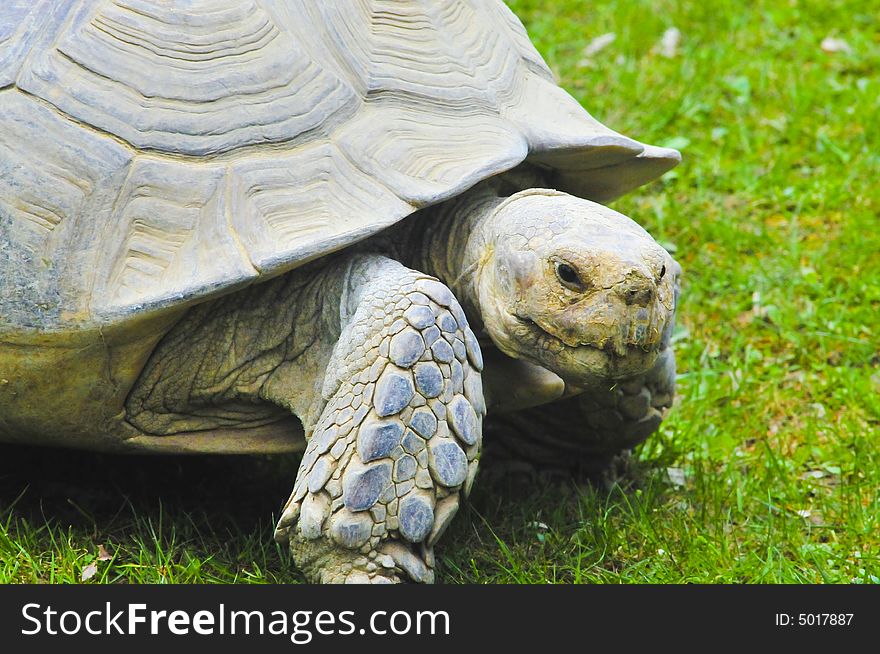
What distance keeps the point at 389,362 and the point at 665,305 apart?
25.7 inches

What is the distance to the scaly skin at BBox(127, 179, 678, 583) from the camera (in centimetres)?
276

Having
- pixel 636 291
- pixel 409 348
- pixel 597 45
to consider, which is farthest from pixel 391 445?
pixel 597 45

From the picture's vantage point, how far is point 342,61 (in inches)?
127

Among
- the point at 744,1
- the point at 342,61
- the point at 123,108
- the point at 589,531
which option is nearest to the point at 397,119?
the point at 342,61

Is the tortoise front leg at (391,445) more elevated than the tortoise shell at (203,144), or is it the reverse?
the tortoise shell at (203,144)

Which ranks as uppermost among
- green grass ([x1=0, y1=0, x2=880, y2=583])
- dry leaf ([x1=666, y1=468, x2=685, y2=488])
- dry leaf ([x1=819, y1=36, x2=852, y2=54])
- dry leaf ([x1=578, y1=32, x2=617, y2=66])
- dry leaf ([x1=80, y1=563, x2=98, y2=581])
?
dry leaf ([x1=819, y1=36, x2=852, y2=54])

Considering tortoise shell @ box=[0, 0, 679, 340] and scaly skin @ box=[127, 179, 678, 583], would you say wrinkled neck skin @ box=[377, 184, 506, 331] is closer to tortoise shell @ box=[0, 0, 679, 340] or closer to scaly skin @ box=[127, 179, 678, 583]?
scaly skin @ box=[127, 179, 678, 583]

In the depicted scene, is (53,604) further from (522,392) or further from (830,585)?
(830,585)

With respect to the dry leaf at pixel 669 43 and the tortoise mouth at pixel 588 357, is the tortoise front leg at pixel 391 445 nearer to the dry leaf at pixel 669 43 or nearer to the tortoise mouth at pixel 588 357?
the tortoise mouth at pixel 588 357

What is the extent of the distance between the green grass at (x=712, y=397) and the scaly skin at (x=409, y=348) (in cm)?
43

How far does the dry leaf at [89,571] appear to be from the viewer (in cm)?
311

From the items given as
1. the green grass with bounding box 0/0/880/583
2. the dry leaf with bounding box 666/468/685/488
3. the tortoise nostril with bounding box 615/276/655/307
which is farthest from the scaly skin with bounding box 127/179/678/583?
the dry leaf with bounding box 666/468/685/488

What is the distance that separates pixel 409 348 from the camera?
9.18 ft

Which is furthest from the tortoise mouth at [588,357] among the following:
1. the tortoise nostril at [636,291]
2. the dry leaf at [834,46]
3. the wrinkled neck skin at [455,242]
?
the dry leaf at [834,46]
